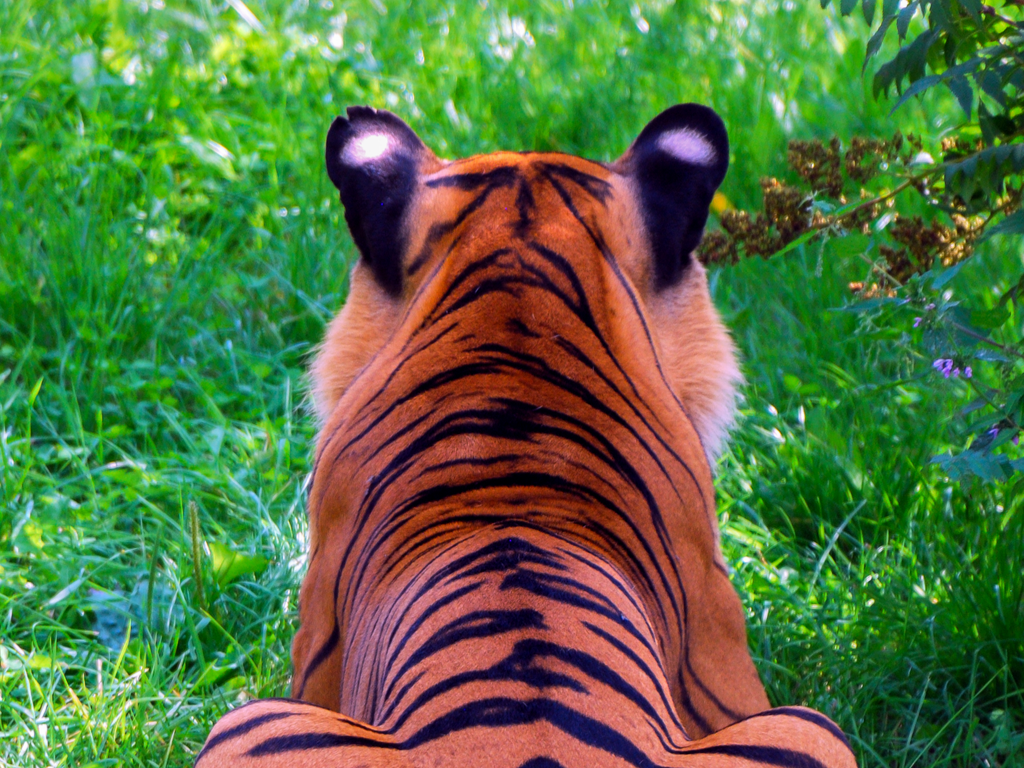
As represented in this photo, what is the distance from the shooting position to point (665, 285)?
2387 mm

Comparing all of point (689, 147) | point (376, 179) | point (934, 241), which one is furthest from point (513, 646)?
point (934, 241)

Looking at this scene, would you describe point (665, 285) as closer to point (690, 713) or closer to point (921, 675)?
point (690, 713)

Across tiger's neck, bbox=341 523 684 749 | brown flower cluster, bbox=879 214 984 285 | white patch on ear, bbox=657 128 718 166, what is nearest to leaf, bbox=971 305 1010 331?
brown flower cluster, bbox=879 214 984 285

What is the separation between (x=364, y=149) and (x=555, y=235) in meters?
0.50

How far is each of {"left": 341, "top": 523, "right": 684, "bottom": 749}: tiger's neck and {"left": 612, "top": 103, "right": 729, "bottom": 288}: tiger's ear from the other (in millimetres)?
801

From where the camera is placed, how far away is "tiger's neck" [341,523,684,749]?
Answer: 152 centimetres

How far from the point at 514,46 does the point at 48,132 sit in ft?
7.09

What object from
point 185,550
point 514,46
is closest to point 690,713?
point 185,550

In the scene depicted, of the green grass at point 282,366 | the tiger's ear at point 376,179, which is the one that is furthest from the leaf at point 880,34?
the tiger's ear at point 376,179

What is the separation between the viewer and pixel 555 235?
2170 millimetres

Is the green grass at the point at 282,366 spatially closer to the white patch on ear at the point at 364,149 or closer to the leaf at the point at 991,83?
the leaf at the point at 991,83

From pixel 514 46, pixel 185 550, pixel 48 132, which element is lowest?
pixel 185 550

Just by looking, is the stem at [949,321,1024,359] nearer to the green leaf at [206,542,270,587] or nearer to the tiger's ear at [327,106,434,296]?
the tiger's ear at [327,106,434,296]

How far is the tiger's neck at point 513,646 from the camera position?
152 cm
